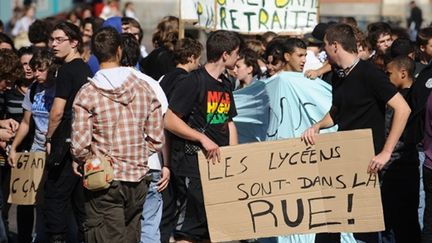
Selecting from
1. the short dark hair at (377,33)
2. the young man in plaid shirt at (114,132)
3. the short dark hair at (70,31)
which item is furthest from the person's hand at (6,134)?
the short dark hair at (377,33)

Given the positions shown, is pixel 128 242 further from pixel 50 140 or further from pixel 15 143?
pixel 15 143

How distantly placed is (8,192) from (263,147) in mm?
2858

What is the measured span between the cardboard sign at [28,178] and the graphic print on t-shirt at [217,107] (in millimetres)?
1661

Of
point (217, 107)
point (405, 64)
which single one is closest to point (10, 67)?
point (217, 107)

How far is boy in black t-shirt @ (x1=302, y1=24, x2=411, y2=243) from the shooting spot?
8039 millimetres

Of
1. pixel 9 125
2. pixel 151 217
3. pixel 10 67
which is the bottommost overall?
pixel 151 217

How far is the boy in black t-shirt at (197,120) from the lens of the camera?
28.1 ft

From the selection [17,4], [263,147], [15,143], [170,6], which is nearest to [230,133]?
[263,147]

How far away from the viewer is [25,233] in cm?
1025

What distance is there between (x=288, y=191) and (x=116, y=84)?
1.58m

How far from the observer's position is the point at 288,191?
8.42m

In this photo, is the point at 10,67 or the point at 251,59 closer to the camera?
the point at 10,67

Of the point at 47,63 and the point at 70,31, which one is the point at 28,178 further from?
the point at 70,31

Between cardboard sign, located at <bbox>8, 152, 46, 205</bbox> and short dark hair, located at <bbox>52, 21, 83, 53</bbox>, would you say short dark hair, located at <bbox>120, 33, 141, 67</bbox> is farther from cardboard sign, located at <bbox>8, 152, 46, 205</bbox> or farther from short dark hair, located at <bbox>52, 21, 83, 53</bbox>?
cardboard sign, located at <bbox>8, 152, 46, 205</bbox>
